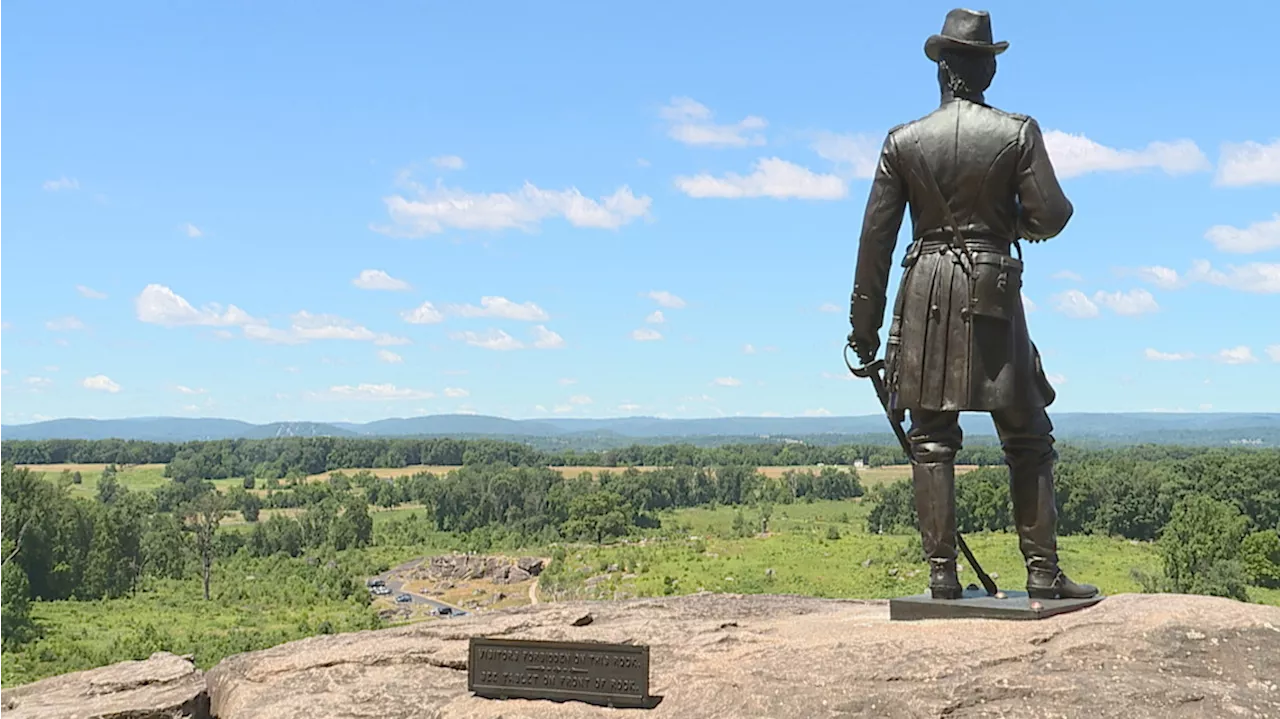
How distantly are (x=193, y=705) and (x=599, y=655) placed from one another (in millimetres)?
3457

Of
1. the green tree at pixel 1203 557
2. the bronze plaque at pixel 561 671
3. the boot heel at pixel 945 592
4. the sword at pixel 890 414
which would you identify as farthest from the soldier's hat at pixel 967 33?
the green tree at pixel 1203 557

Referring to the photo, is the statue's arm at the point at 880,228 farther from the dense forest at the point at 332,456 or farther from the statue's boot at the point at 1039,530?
the dense forest at the point at 332,456

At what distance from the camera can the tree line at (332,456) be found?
178500mm

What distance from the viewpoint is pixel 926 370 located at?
729 cm

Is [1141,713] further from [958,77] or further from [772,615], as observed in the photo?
[958,77]

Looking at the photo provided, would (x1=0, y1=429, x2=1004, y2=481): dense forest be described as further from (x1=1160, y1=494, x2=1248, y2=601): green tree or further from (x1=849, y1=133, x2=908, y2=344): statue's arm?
(x1=849, y1=133, x2=908, y2=344): statue's arm

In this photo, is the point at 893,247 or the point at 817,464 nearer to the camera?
the point at 893,247

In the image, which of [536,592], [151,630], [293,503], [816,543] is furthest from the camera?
[293,503]

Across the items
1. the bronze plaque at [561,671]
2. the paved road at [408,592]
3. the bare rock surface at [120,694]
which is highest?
the bronze plaque at [561,671]

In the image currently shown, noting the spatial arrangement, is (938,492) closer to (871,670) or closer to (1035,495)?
(1035,495)

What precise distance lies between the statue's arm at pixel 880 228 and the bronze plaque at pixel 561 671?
9.44ft

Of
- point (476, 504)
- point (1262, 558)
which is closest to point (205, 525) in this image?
point (476, 504)

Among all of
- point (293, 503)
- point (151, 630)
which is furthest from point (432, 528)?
point (151, 630)

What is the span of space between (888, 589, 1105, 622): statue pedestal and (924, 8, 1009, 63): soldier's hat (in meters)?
3.49
